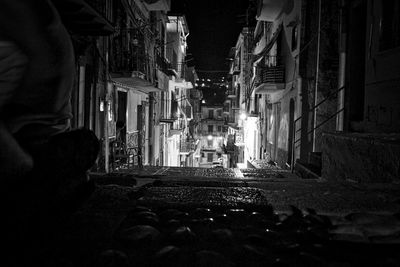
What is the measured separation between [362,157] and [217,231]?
428 cm

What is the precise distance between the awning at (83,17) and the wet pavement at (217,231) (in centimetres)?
617

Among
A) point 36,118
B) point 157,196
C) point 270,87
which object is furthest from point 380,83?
point 270,87

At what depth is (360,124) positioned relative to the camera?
9578 millimetres

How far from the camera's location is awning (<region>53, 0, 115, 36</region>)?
30.3ft

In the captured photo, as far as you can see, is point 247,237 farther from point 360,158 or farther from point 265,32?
point 265,32

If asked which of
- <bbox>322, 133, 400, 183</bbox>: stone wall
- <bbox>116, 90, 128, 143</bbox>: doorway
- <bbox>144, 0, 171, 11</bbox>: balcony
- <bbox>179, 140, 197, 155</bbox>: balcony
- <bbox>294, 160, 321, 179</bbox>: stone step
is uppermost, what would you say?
<bbox>144, 0, 171, 11</bbox>: balcony

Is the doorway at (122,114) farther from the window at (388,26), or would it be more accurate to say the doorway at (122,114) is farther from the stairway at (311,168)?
the window at (388,26)

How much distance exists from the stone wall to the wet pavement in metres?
1.16

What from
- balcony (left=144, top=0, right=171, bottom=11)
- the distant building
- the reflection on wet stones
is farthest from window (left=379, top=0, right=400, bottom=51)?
the distant building

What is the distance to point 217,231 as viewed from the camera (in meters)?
3.38

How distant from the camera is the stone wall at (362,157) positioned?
19.1ft

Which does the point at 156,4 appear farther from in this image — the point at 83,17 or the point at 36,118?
the point at 36,118

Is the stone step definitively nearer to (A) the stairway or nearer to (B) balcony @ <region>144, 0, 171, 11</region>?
(A) the stairway

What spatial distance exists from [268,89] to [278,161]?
424 cm
